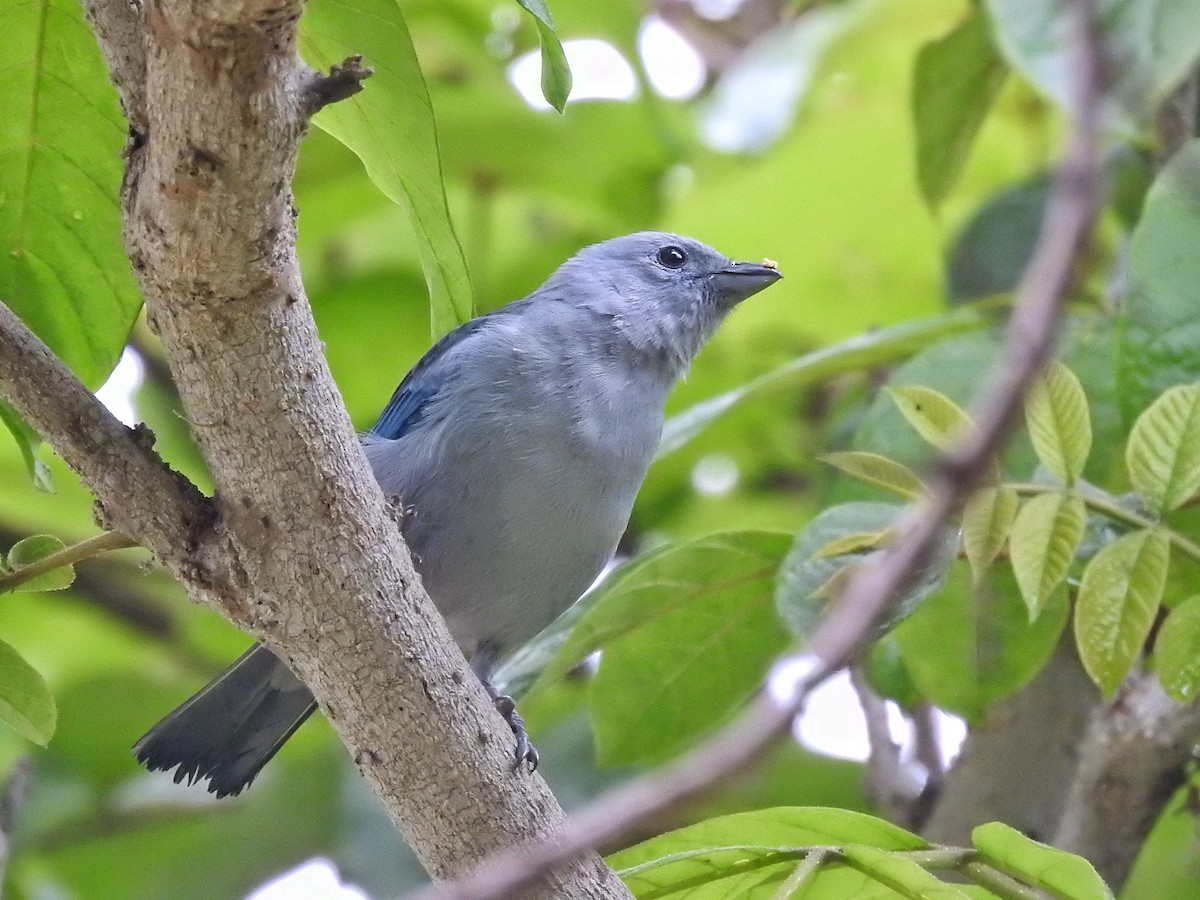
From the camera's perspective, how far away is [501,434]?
3.35 metres

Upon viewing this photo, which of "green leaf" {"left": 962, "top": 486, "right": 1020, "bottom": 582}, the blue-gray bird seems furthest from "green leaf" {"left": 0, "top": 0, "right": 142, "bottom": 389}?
"green leaf" {"left": 962, "top": 486, "right": 1020, "bottom": 582}

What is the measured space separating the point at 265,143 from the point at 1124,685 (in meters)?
2.50

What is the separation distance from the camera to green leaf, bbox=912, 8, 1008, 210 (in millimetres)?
3930

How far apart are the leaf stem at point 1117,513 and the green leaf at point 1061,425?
1.8 inches

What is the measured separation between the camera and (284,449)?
207cm

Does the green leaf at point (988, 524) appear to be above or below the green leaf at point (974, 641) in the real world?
above

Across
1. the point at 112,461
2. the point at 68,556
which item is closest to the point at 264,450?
the point at 112,461

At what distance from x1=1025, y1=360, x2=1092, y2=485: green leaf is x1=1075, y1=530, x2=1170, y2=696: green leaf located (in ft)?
0.50

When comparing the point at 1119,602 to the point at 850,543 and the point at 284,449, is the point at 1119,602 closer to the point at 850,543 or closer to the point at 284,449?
the point at 850,543

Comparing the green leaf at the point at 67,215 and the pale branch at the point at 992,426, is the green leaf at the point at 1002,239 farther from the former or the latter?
the pale branch at the point at 992,426

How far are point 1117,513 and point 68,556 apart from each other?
5.73 feet

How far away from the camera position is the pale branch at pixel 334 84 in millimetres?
1787

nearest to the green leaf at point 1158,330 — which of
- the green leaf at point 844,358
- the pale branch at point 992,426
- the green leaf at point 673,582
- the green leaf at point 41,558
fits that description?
the green leaf at point 844,358

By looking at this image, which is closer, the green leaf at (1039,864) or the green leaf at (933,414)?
the green leaf at (1039,864)
